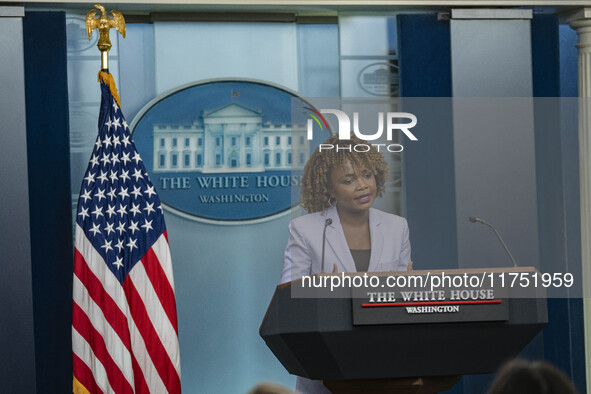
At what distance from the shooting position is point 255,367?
521 cm

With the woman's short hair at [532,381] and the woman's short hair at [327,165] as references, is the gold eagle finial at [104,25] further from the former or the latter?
the woman's short hair at [532,381]

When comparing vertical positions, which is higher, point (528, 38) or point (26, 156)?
point (528, 38)

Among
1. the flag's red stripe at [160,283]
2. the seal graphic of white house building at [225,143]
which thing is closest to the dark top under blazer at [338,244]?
the flag's red stripe at [160,283]

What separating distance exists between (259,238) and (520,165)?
1.94m

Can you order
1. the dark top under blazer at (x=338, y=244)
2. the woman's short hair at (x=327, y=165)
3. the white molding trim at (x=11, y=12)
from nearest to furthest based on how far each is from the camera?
the woman's short hair at (x=327, y=165)
the dark top under blazer at (x=338, y=244)
the white molding trim at (x=11, y=12)

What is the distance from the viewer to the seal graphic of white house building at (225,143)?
518 cm

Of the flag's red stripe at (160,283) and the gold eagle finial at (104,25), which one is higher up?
the gold eagle finial at (104,25)

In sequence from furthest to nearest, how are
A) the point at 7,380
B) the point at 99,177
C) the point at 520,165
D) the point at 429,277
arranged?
the point at 7,380, the point at 99,177, the point at 520,165, the point at 429,277

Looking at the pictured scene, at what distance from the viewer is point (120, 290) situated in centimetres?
434

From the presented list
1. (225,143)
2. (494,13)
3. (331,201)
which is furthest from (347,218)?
(494,13)

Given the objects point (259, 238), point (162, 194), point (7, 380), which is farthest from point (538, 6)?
point (7, 380)

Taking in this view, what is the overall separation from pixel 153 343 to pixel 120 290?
0.33 meters

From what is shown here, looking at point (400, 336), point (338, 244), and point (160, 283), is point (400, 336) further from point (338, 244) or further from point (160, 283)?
point (160, 283)

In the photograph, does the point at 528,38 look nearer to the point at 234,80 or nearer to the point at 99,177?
the point at 234,80
